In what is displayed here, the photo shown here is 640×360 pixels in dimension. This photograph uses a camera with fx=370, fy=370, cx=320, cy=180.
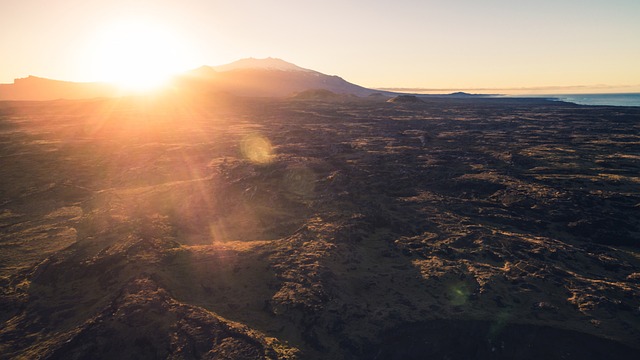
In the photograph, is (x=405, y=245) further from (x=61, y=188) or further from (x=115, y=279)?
(x=61, y=188)

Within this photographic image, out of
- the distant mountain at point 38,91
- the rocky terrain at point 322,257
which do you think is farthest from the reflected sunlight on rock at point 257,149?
the distant mountain at point 38,91

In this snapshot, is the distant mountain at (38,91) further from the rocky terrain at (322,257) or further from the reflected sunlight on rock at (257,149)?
the rocky terrain at (322,257)

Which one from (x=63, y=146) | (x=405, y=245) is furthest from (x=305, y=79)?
(x=405, y=245)

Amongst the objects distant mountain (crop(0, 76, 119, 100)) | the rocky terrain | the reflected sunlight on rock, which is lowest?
the rocky terrain

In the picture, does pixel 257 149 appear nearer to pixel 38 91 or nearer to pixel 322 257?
pixel 322 257

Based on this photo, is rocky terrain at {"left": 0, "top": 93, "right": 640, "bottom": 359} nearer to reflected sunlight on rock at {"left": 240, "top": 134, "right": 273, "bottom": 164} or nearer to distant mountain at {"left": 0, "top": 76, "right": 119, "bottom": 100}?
reflected sunlight on rock at {"left": 240, "top": 134, "right": 273, "bottom": 164}

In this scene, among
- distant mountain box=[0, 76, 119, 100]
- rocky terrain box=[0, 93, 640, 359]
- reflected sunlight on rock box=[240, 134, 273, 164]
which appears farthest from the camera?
distant mountain box=[0, 76, 119, 100]

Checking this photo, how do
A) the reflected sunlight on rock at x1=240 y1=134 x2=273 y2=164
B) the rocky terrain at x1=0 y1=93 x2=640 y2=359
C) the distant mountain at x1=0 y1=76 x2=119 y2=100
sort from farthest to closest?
the distant mountain at x1=0 y1=76 x2=119 y2=100 → the reflected sunlight on rock at x1=240 y1=134 x2=273 y2=164 → the rocky terrain at x1=0 y1=93 x2=640 y2=359

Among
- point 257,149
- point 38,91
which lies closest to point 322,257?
point 257,149

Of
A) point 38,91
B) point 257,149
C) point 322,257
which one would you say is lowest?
point 322,257

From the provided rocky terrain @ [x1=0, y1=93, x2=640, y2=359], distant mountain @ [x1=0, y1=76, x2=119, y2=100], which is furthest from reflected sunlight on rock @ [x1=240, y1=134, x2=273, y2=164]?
distant mountain @ [x1=0, y1=76, x2=119, y2=100]
